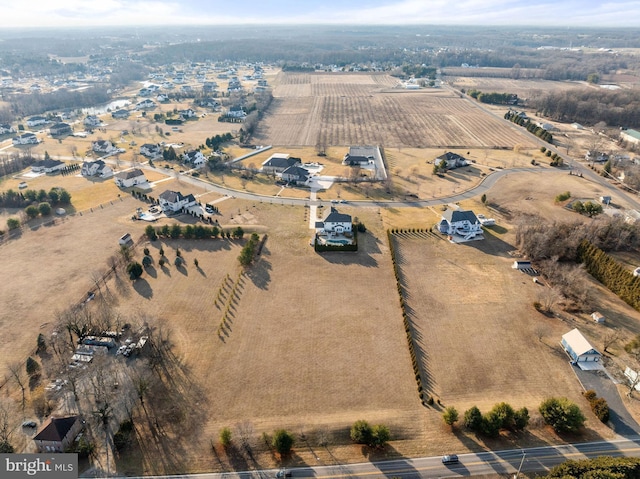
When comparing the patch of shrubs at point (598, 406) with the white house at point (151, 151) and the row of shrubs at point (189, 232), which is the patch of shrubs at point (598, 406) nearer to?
the row of shrubs at point (189, 232)

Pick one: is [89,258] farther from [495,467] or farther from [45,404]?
[495,467]

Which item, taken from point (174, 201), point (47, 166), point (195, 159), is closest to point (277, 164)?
point (195, 159)

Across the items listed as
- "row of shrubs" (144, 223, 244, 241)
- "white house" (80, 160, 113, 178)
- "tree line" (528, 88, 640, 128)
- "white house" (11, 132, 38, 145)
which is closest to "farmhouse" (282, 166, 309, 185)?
"row of shrubs" (144, 223, 244, 241)

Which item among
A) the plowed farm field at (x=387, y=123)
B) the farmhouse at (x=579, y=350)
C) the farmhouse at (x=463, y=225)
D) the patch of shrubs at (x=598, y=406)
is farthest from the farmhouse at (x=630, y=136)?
the patch of shrubs at (x=598, y=406)

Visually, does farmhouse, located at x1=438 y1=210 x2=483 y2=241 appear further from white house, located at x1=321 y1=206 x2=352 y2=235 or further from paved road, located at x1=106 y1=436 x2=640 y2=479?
paved road, located at x1=106 y1=436 x2=640 y2=479

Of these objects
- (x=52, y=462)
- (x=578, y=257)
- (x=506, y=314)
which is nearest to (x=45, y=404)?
(x=52, y=462)

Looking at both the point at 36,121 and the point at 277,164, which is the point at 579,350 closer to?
the point at 277,164

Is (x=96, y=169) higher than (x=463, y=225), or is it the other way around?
(x=96, y=169)
